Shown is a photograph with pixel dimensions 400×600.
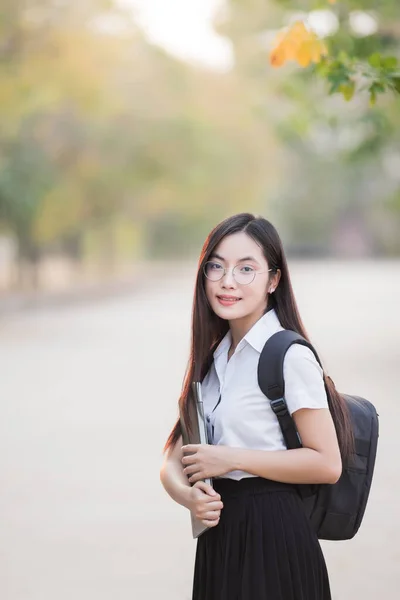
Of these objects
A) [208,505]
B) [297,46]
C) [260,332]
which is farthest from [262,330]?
[297,46]

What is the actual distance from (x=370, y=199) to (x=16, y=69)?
210 feet

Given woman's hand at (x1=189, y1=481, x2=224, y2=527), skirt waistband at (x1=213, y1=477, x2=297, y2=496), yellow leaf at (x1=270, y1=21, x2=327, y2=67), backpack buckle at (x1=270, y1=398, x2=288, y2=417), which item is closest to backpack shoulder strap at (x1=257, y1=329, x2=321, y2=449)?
backpack buckle at (x1=270, y1=398, x2=288, y2=417)

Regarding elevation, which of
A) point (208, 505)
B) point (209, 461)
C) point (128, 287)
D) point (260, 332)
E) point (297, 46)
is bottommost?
point (208, 505)

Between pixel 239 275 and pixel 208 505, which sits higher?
pixel 239 275

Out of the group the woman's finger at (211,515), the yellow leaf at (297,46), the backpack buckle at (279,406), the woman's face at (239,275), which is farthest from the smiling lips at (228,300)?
the yellow leaf at (297,46)

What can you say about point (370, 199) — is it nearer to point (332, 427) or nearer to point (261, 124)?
point (261, 124)

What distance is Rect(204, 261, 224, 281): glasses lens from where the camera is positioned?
2814 mm

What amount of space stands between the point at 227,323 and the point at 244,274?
221 millimetres

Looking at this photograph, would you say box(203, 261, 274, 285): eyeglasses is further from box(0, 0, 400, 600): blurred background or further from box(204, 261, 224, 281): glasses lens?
box(0, 0, 400, 600): blurred background

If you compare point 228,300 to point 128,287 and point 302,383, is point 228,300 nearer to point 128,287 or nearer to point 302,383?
point 302,383

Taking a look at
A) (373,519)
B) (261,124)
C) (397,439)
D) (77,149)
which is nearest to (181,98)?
(77,149)

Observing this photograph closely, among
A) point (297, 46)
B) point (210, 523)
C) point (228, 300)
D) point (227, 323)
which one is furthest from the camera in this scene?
point (297, 46)

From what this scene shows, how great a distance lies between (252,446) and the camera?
2697mm

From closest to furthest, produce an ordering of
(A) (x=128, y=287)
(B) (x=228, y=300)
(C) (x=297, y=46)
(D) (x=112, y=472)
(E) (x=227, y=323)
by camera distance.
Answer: (B) (x=228, y=300) < (E) (x=227, y=323) < (C) (x=297, y=46) < (D) (x=112, y=472) < (A) (x=128, y=287)
